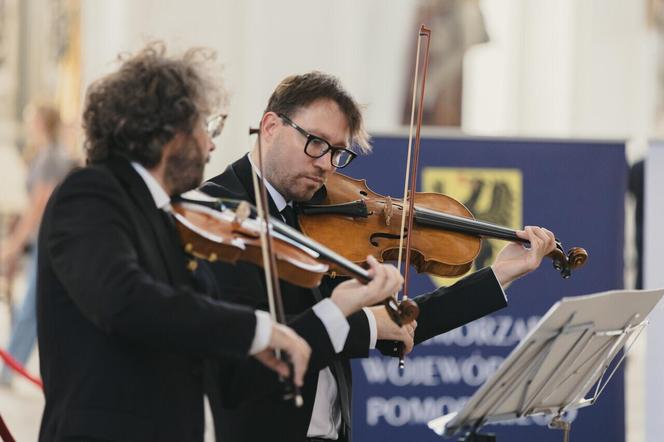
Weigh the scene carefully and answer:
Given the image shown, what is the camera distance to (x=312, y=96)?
2984 millimetres

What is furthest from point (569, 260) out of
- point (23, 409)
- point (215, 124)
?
point (23, 409)

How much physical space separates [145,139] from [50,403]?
0.50 meters

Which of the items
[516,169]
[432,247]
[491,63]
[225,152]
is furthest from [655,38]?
[432,247]

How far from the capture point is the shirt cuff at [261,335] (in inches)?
85.5

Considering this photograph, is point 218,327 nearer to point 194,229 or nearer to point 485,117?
point 194,229

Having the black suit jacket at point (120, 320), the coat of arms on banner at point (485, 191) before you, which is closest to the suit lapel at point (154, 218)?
the black suit jacket at point (120, 320)

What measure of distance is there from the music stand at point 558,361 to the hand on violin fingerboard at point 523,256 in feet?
1.46

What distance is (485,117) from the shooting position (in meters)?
9.16

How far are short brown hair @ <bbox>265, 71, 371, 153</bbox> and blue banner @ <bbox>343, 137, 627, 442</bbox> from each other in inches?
60.4

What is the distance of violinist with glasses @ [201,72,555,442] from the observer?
2.51 meters

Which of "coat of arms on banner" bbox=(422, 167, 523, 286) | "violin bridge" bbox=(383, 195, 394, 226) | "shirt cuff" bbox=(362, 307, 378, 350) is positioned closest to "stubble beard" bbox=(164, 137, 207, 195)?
"shirt cuff" bbox=(362, 307, 378, 350)

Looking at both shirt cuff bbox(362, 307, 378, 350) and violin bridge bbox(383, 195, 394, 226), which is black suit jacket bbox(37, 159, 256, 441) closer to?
shirt cuff bbox(362, 307, 378, 350)

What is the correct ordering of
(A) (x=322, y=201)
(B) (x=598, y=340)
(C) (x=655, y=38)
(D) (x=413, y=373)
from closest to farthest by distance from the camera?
1. (B) (x=598, y=340)
2. (A) (x=322, y=201)
3. (D) (x=413, y=373)
4. (C) (x=655, y=38)

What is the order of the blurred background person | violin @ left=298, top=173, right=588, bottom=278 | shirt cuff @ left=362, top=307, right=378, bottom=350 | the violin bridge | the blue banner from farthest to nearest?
the blurred background person → the blue banner → the violin bridge → violin @ left=298, top=173, right=588, bottom=278 → shirt cuff @ left=362, top=307, right=378, bottom=350
